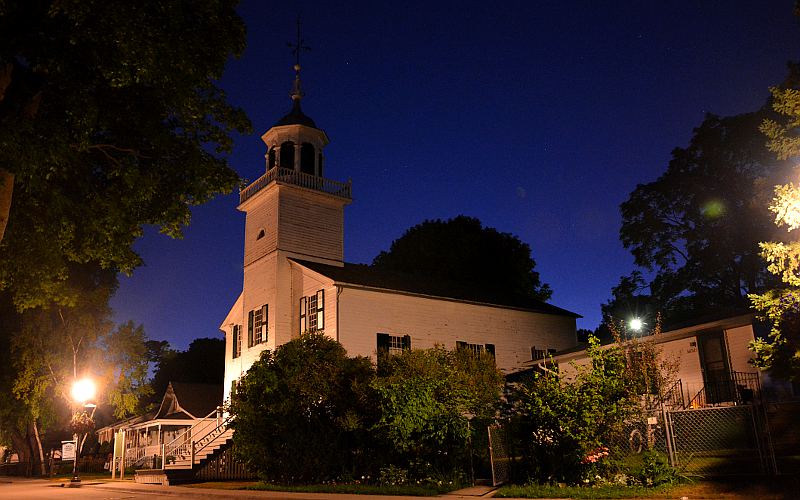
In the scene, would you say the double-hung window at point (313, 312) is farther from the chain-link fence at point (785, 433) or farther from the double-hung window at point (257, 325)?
the chain-link fence at point (785, 433)

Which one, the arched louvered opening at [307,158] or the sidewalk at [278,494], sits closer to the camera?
the sidewalk at [278,494]

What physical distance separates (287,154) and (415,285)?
956 centimetres

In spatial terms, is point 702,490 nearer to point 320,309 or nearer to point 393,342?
point 393,342

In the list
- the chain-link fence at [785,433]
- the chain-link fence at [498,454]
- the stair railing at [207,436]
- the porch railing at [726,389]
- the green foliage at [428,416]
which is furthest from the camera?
the stair railing at [207,436]

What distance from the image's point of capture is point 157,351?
74.1 metres

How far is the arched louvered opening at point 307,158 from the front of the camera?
33531 millimetres

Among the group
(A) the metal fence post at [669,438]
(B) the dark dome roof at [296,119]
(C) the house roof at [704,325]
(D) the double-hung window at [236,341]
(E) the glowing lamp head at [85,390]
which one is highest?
(B) the dark dome roof at [296,119]

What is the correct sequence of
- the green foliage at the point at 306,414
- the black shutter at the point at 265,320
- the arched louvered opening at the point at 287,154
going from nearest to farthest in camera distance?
the green foliage at the point at 306,414 → the black shutter at the point at 265,320 → the arched louvered opening at the point at 287,154

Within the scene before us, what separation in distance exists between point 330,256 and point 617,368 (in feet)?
70.1

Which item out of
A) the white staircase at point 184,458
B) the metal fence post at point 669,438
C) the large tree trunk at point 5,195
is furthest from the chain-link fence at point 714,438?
the white staircase at point 184,458

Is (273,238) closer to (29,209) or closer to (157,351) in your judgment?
(29,209)

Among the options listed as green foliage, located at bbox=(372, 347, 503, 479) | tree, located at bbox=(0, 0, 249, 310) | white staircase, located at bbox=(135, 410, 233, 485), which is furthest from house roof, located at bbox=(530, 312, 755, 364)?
white staircase, located at bbox=(135, 410, 233, 485)

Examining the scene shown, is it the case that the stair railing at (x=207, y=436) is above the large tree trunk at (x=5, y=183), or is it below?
below

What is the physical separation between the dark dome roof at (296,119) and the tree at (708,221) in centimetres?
2121
